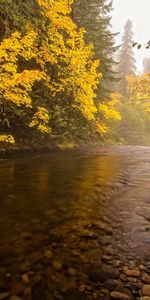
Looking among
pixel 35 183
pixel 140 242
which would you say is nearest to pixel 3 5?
pixel 35 183

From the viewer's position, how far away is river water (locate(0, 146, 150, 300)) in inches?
175

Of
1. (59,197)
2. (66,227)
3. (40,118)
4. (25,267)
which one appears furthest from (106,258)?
(40,118)

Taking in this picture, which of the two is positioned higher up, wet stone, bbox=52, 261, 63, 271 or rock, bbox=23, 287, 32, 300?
wet stone, bbox=52, 261, 63, 271

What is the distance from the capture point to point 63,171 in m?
12.7

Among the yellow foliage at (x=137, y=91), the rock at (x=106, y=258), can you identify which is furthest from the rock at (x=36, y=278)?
the yellow foliage at (x=137, y=91)

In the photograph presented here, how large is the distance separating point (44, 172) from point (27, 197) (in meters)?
3.85

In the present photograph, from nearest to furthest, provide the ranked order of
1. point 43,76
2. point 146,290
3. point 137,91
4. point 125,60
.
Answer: point 146,290, point 43,76, point 137,91, point 125,60

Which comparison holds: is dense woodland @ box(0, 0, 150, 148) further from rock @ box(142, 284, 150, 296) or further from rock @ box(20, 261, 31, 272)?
rock @ box(142, 284, 150, 296)

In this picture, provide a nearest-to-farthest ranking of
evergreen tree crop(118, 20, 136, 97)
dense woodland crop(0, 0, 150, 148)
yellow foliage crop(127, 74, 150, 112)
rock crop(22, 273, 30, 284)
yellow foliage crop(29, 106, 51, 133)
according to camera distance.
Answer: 1. rock crop(22, 273, 30, 284)
2. dense woodland crop(0, 0, 150, 148)
3. yellow foliage crop(29, 106, 51, 133)
4. yellow foliage crop(127, 74, 150, 112)
5. evergreen tree crop(118, 20, 136, 97)

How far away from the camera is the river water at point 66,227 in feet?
14.6

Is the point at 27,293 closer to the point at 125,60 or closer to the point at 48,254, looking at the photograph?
the point at 48,254

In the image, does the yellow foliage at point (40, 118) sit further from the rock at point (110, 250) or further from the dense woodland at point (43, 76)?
the rock at point (110, 250)

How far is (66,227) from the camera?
620 cm

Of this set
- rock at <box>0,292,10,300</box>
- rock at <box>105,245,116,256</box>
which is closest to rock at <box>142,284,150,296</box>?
rock at <box>105,245,116,256</box>
